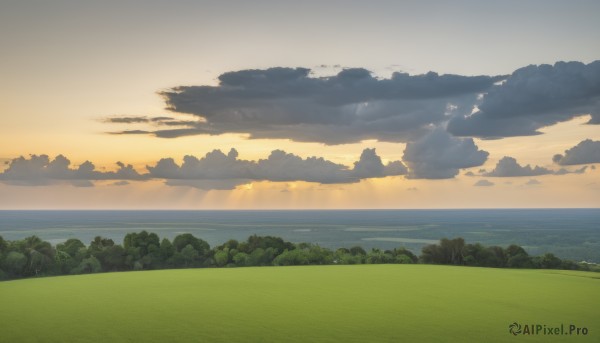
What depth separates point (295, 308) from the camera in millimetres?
23328

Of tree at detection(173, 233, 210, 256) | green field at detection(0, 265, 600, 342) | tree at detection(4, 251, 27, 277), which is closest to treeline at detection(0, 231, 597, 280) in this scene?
tree at detection(173, 233, 210, 256)

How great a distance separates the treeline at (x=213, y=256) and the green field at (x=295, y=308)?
627 inches

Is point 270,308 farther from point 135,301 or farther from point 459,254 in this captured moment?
point 459,254

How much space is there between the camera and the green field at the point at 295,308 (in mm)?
18250

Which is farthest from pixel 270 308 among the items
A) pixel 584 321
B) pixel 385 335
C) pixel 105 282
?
pixel 105 282

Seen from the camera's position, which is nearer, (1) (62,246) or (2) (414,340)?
(2) (414,340)

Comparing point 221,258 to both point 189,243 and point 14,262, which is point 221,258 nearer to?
point 189,243

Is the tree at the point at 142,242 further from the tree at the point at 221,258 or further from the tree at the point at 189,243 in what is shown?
the tree at the point at 221,258

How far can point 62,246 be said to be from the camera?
54469mm

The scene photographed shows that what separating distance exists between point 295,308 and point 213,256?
122ft

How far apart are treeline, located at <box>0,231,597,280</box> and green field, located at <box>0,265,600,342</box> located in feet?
52.3

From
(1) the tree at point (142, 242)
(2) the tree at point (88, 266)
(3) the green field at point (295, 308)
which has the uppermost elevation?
(1) the tree at point (142, 242)

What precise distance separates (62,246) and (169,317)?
39.0 meters

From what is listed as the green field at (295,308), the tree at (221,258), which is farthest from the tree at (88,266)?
the green field at (295,308)
